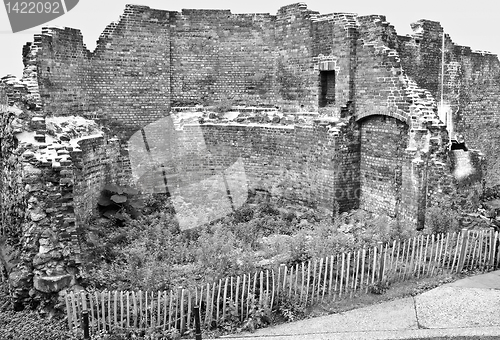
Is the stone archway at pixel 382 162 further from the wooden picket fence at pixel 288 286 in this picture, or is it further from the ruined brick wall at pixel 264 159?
the wooden picket fence at pixel 288 286

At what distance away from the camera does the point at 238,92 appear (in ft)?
62.0

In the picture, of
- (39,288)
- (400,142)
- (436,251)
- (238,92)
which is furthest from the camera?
(238,92)

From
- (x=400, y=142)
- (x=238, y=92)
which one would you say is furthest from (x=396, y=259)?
(x=238, y=92)

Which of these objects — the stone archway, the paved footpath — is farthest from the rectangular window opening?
the paved footpath

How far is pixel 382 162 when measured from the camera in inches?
610

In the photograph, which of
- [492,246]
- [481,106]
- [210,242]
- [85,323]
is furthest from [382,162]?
[85,323]

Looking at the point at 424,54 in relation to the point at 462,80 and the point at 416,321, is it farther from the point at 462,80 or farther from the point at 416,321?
the point at 416,321

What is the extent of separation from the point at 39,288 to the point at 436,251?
8.03m

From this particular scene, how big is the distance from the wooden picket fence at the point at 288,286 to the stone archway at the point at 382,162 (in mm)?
3047

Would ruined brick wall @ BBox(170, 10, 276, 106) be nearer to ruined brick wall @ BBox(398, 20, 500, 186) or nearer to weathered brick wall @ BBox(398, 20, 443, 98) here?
weathered brick wall @ BBox(398, 20, 443, 98)

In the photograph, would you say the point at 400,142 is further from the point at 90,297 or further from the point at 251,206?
the point at 90,297

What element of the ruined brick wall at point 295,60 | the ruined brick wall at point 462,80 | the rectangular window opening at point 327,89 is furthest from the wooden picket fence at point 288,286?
the ruined brick wall at point 295,60

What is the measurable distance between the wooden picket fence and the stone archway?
10.00 feet

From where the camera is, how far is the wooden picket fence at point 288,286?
362 inches
